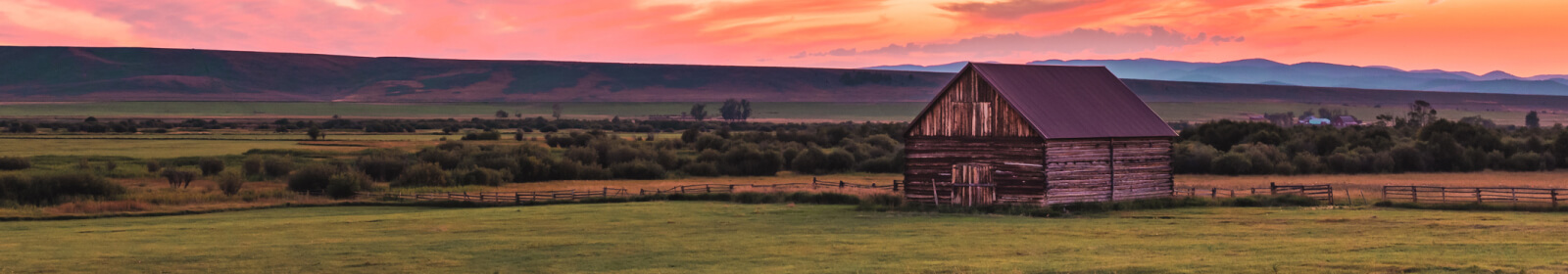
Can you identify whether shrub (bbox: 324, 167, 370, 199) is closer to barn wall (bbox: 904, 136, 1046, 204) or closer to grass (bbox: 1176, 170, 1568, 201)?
barn wall (bbox: 904, 136, 1046, 204)

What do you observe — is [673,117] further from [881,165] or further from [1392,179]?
[1392,179]

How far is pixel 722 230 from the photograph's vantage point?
28172 mm

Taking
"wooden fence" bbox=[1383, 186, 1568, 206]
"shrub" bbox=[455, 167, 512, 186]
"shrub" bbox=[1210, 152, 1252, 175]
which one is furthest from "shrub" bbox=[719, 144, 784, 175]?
"wooden fence" bbox=[1383, 186, 1568, 206]

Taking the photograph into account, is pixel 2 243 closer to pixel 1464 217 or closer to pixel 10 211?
pixel 10 211

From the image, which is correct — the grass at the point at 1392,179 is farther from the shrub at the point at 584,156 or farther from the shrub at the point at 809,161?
the shrub at the point at 584,156

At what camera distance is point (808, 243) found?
24.6 meters

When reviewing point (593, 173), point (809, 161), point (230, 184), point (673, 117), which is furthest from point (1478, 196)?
point (673, 117)

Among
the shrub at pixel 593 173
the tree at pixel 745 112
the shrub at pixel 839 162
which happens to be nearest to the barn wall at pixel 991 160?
the shrub at pixel 593 173

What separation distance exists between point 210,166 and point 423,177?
12545 millimetres

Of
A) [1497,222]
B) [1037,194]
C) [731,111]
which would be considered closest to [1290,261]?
[1497,222]

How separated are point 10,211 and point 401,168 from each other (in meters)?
24.9

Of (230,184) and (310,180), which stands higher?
(310,180)

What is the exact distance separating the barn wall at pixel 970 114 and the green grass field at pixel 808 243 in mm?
3685

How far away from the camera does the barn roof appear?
35.5 metres
